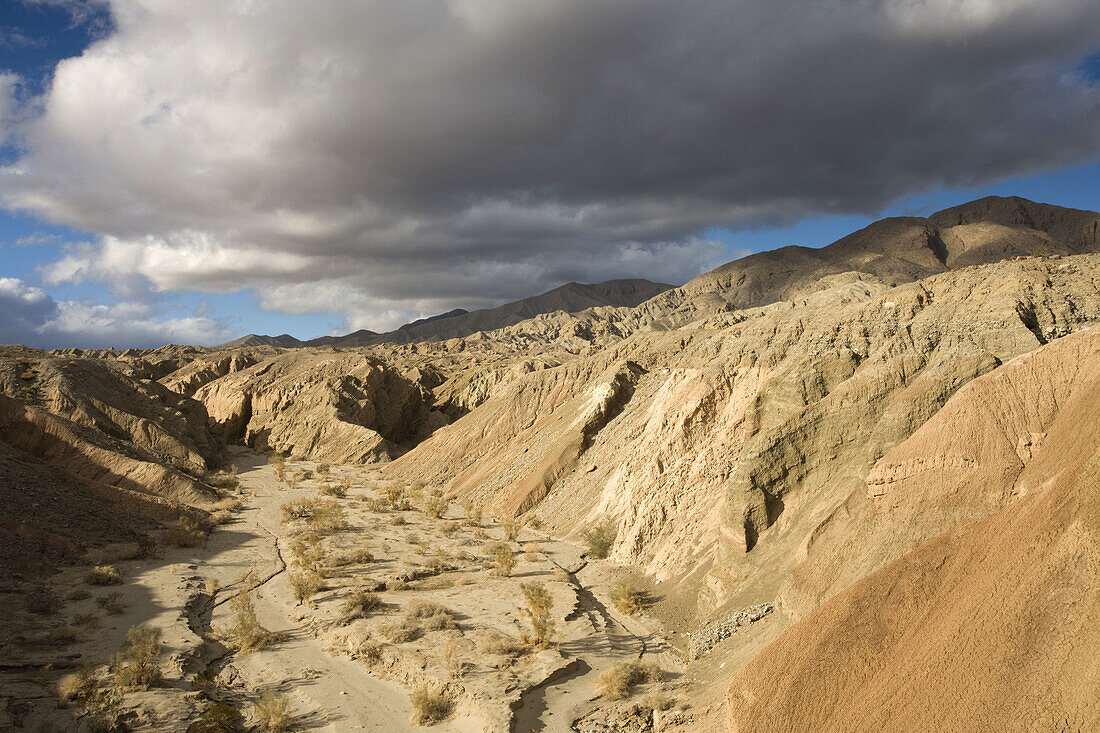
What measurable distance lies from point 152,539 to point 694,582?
2297 centimetres

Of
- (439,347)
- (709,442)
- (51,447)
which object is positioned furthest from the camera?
(439,347)

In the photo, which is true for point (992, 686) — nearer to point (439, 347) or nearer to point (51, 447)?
point (51, 447)

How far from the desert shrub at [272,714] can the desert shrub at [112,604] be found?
838cm

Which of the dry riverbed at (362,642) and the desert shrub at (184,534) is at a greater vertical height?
the desert shrub at (184,534)

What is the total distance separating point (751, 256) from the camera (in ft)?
519

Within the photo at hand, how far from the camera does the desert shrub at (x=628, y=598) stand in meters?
17.4

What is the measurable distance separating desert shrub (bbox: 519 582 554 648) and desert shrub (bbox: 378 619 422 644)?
312cm

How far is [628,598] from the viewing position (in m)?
17.6

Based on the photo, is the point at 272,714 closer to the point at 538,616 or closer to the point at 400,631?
the point at 400,631

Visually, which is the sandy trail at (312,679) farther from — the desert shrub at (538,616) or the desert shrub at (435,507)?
the desert shrub at (435,507)

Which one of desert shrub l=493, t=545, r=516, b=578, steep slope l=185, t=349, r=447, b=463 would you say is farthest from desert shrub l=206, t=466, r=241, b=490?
desert shrub l=493, t=545, r=516, b=578

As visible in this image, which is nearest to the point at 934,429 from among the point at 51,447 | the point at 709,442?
the point at 709,442

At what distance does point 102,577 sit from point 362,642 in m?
11.2

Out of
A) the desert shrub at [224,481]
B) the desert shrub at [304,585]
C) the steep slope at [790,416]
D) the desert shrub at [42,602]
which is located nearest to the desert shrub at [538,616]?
the steep slope at [790,416]
